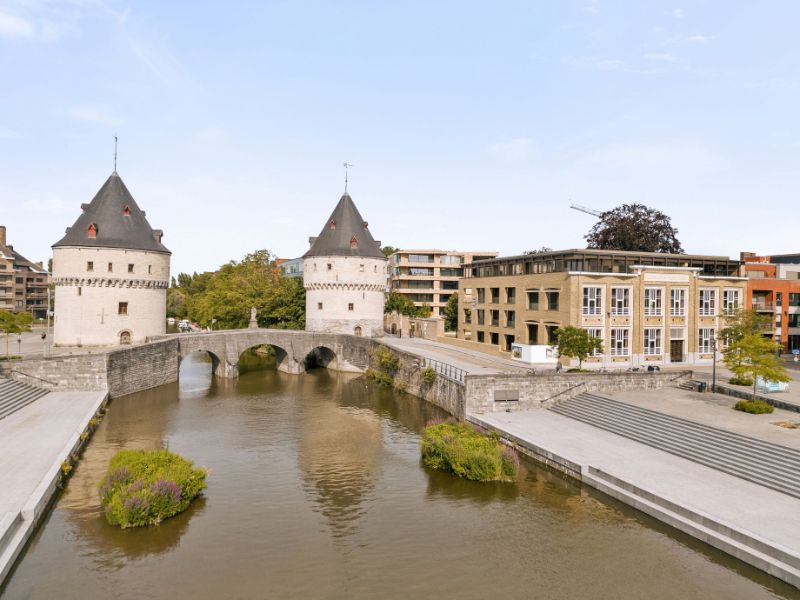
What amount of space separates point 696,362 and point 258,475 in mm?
37145

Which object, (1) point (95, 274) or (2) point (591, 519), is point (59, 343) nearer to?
(1) point (95, 274)

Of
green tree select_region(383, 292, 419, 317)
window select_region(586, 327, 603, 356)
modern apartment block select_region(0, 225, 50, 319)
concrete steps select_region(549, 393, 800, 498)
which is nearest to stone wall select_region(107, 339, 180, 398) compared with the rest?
concrete steps select_region(549, 393, 800, 498)

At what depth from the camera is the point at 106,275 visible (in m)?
46.6

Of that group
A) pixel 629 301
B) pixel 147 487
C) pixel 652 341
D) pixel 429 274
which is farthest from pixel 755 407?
pixel 429 274

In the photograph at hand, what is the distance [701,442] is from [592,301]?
19302 mm

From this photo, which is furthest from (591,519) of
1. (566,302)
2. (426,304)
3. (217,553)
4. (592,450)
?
(426,304)

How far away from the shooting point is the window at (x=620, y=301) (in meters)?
43.4

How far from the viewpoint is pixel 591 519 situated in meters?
19.5

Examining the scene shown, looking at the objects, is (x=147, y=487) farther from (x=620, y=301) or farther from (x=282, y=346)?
(x=620, y=301)

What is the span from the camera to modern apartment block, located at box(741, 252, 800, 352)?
50750 mm

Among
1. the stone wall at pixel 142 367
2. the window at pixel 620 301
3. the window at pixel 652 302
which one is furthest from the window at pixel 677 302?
the stone wall at pixel 142 367

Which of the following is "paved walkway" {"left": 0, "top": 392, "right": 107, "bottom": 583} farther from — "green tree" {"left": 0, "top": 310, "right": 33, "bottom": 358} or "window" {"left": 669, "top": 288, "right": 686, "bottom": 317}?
"window" {"left": 669, "top": 288, "right": 686, "bottom": 317}

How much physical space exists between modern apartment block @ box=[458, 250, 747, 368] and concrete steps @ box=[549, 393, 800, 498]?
11.8 m

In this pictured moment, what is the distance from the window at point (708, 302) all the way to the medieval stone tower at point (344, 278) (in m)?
30.4
